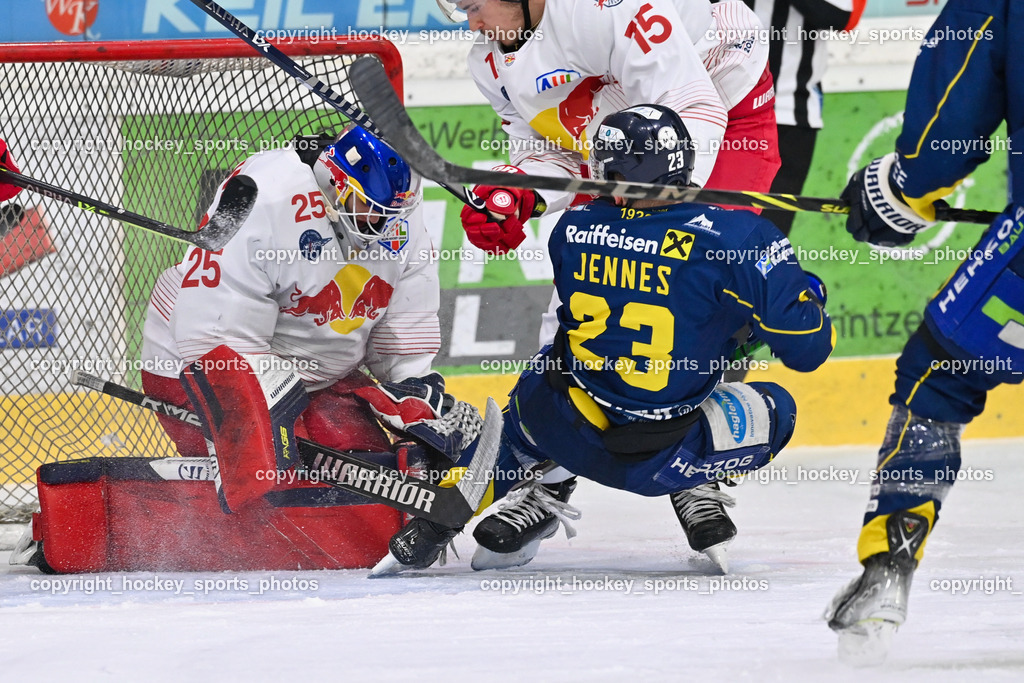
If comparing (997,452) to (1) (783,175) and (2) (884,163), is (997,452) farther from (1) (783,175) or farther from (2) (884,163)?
(2) (884,163)

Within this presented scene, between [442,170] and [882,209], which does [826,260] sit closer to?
[882,209]

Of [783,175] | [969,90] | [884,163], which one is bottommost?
[783,175]

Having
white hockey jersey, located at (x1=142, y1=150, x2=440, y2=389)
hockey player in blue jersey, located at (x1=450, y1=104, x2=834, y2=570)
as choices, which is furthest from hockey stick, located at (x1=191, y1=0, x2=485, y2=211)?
hockey player in blue jersey, located at (x1=450, y1=104, x2=834, y2=570)

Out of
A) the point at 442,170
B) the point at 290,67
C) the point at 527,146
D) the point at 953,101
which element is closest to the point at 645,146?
the point at 442,170

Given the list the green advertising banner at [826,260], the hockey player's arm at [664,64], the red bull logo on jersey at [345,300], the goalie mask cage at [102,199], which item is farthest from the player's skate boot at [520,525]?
the green advertising banner at [826,260]

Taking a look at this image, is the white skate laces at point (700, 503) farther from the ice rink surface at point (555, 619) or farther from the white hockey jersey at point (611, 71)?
the white hockey jersey at point (611, 71)

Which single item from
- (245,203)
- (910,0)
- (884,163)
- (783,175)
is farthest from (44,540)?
(910,0)

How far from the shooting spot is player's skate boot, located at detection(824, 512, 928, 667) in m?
1.60

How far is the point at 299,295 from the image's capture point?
269 centimetres

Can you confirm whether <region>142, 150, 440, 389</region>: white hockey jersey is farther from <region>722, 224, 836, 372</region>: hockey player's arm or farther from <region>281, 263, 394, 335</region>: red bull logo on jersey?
<region>722, 224, 836, 372</region>: hockey player's arm

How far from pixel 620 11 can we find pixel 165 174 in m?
1.36

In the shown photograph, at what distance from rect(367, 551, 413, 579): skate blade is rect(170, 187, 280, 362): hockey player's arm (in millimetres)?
549

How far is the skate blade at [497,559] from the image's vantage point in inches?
104

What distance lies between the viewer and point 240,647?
1768 mm
